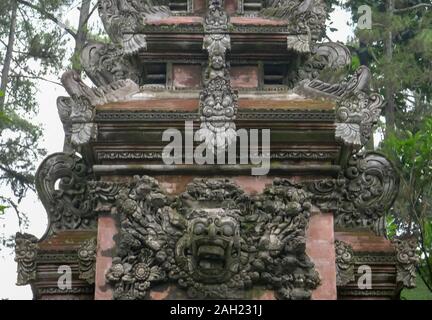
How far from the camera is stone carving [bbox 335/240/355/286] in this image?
9117 millimetres

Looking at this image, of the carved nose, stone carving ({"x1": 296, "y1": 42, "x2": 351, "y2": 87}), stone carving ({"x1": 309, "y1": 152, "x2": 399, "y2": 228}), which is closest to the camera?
the carved nose

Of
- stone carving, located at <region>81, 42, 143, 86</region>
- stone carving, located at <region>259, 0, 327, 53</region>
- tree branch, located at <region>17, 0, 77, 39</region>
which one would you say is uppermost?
tree branch, located at <region>17, 0, 77, 39</region>

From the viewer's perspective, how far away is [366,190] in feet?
32.1

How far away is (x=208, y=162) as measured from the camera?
29.2 feet

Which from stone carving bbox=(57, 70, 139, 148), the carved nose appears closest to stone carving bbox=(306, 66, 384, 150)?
the carved nose

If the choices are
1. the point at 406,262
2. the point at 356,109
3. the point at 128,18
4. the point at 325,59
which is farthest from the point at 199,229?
the point at 325,59

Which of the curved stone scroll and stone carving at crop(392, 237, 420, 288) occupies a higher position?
the curved stone scroll

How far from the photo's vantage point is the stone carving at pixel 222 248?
8.45 m

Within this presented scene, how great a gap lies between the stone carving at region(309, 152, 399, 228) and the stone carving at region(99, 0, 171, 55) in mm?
2534

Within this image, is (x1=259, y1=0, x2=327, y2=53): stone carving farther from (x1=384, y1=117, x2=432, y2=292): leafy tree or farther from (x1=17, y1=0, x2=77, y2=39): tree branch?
(x1=17, y1=0, x2=77, y2=39): tree branch

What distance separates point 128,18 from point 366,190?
304cm

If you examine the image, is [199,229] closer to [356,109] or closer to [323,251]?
[323,251]
